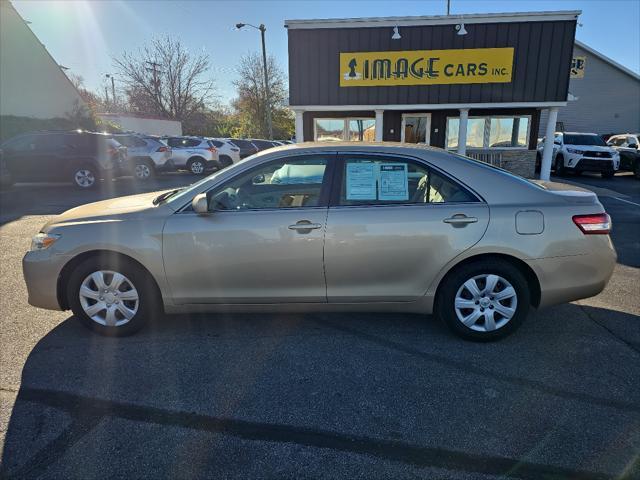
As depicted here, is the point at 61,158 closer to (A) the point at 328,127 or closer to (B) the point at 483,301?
(A) the point at 328,127

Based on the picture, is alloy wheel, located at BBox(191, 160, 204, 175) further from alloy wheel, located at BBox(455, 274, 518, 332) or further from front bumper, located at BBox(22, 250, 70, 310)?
alloy wheel, located at BBox(455, 274, 518, 332)

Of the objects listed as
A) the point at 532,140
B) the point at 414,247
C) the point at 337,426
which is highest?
the point at 532,140

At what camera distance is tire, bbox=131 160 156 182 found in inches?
620

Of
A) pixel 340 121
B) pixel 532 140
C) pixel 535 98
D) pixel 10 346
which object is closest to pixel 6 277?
pixel 10 346

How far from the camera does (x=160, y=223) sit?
3393mm

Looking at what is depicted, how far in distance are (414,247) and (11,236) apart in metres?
7.00

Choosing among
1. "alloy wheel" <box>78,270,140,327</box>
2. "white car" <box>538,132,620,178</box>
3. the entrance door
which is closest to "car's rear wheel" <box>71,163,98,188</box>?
the entrance door

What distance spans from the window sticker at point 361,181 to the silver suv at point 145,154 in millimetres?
14031

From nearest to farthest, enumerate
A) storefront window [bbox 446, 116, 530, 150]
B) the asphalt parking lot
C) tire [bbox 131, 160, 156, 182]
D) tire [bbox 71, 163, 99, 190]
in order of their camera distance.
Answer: the asphalt parking lot < tire [bbox 71, 163, 99, 190] < storefront window [bbox 446, 116, 530, 150] < tire [bbox 131, 160, 156, 182]

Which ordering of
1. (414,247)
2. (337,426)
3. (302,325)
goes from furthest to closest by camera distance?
(302,325)
(414,247)
(337,426)

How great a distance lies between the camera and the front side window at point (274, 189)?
3428 millimetres

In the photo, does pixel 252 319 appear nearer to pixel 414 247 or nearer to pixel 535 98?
pixel 414 247

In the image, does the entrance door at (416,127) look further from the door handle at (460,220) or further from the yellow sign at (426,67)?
the door handle at (460,220)

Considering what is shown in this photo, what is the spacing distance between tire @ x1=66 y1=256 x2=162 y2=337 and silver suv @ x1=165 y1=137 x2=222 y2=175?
14.9 meters
